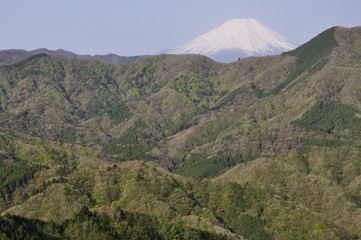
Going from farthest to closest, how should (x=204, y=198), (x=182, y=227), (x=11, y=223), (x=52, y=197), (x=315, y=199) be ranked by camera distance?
(x=315, y=199) → (x=204, y=198) → (x=52, y=197) → (x=182, y=227) → (x=11, y=223)

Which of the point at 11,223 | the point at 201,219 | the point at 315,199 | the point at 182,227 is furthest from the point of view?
the point at 315,199

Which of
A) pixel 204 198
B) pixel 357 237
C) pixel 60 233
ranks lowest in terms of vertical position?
pixel 357 237

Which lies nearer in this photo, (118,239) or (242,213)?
(118,239)

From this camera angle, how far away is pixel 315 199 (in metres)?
196

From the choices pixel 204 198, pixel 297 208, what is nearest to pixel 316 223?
pixel 297 208

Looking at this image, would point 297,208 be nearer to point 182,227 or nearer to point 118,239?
point 182,227

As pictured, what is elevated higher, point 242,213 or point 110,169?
point 110,169

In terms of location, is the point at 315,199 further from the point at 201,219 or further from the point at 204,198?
the point at 201,219

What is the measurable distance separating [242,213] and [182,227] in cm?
4705

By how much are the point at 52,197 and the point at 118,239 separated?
2278 inches

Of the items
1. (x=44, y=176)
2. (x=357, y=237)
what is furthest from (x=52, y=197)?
(x=357, y=237)

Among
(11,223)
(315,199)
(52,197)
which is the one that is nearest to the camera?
(11,223)

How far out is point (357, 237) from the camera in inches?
6373

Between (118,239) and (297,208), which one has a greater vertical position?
Answer: (118,239)
